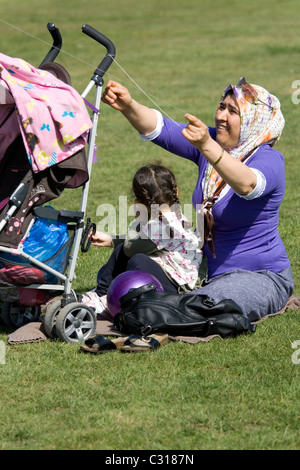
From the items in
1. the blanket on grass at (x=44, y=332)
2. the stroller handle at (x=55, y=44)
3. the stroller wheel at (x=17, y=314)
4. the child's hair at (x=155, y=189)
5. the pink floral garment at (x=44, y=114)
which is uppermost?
the stroller handle at (x=55, y=44)

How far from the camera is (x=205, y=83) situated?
52.4 ft

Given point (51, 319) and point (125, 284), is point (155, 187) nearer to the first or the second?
point (125, 284)

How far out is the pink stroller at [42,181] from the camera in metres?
4.71

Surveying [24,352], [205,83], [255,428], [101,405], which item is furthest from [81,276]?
[205,83]

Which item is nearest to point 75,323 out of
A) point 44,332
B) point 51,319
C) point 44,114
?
point 51,319

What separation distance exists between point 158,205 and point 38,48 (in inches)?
575

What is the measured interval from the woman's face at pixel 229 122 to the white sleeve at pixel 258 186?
38cm

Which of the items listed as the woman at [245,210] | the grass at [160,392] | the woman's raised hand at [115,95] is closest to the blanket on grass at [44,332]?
the grass at [160,392]

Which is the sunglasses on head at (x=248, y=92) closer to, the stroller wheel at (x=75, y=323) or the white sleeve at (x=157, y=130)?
the white sleeve at (x=157, y=130)

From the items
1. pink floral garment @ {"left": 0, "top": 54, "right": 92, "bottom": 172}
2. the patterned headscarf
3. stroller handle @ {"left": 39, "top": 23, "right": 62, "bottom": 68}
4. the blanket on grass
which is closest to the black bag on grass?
the blanket on grass

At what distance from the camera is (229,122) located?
5309mm

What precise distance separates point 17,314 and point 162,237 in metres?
1.02
